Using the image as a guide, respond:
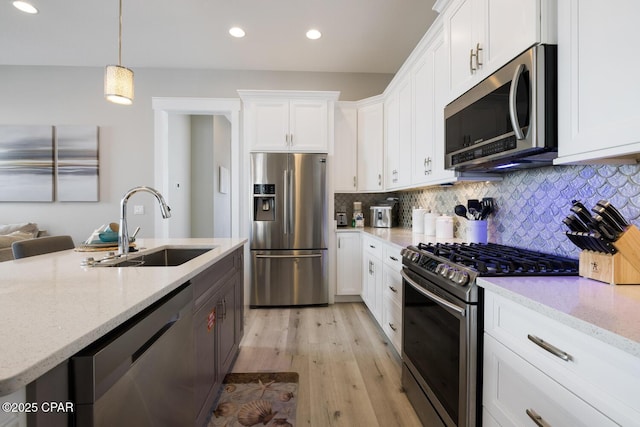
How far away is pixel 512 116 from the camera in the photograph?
1265 millimetres

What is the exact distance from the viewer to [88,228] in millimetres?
3965

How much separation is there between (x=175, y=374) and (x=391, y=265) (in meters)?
1.67

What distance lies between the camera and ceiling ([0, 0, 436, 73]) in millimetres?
2719

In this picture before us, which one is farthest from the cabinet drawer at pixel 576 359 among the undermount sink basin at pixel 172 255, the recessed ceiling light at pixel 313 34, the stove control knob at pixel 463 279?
the recessed ceiling light at pixel 313 34

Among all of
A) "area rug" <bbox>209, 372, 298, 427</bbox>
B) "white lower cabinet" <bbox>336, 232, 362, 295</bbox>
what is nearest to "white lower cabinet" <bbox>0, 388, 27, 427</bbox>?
"area rug" <bbox>209, 372, 298, 427</bbox>

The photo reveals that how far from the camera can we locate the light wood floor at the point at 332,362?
1.75 m

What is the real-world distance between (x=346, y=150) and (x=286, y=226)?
1244 mm

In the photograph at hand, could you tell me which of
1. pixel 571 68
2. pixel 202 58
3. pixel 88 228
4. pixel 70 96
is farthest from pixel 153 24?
pixel 571 68

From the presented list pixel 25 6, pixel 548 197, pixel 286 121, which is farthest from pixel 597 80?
pixel 25 6

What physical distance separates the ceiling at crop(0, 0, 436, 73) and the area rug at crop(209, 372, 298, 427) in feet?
9.98

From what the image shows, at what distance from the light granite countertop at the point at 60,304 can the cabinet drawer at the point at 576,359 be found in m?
1.16

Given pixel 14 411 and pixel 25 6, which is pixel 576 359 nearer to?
pixel 14 411

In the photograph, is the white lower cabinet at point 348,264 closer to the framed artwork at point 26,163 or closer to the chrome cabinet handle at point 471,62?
the chrome cabinet handle at point 471,62

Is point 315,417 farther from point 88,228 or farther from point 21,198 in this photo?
point 21,198
